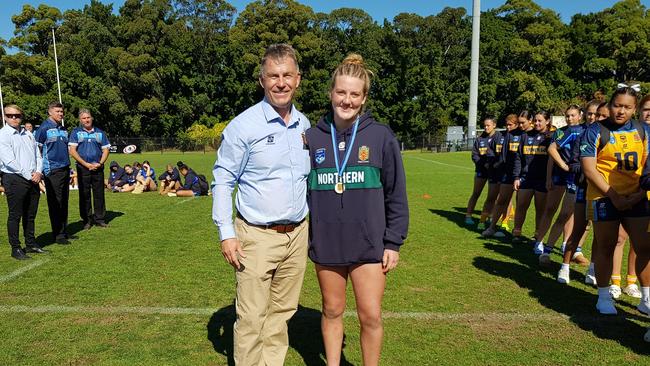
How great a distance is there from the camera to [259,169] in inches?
113

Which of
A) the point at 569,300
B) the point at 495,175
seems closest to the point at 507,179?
the point at 495,175

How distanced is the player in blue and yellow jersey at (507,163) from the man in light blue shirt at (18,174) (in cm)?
734

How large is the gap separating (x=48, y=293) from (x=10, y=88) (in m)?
50.6

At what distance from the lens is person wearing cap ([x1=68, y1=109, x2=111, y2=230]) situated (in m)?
8.53

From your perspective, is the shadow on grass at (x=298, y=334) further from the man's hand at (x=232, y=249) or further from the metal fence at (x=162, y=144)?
the metal fence at (x=162, y=144)

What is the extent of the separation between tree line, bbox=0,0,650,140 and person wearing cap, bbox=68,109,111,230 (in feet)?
127

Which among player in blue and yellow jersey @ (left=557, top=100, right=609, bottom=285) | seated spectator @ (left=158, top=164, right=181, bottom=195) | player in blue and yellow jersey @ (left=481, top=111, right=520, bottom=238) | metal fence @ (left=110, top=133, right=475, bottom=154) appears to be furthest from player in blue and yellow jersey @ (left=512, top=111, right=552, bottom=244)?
metal fence @ (left=110, top=133, right=475, bottom=154)

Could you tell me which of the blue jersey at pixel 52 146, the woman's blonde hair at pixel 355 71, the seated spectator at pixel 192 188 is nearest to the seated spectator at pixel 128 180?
the seated spectator at pixel 192 188

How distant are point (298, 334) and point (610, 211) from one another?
3.14 metres

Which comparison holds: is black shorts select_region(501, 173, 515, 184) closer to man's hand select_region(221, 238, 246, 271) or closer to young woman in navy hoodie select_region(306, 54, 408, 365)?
young woman in navy hoodie select_region(306, 54, 408, 365)

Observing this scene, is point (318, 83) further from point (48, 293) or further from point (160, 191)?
point (48, 293)

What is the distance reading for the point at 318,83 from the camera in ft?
158

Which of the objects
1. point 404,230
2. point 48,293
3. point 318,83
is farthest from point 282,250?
point 318,83

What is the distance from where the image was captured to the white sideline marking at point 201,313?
14.8 ft
